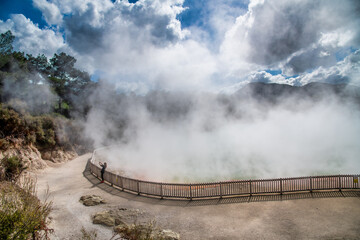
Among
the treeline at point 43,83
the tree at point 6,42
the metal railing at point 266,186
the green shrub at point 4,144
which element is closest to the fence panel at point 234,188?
the metal railing at point 266,186

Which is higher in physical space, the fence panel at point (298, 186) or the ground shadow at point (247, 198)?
the fence panel at point (298, 186)

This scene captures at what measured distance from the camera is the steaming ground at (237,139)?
1580 cm

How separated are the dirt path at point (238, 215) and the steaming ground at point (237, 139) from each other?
4.99 m

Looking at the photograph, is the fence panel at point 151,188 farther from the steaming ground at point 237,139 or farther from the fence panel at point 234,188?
the steaming ground at point 237,139

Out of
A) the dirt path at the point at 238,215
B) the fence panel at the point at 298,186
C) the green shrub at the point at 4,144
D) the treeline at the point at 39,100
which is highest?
the treeline at the point at 39,100

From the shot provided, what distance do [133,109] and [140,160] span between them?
17827mm

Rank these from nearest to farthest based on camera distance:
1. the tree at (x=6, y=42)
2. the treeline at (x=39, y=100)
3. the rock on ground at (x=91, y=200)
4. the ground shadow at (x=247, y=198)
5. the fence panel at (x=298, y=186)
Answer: the ground shadow at (x=247, y=198), the rock on ground at (x=91, y=200), the fence panel at (x=298, y=186), the treeline at (x=39, y=100), the tree at (x=6, y=42)

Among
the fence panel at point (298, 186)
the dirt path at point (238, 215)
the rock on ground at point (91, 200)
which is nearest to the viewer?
the dirt path at point (238, 215)

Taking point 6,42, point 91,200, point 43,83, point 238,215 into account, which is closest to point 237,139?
point 238,215

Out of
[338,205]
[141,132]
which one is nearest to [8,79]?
[141,132]

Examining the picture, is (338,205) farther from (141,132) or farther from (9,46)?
(9,46)

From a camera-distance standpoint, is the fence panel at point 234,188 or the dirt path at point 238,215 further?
the fence panel at point 234,188

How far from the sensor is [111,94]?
35719mm

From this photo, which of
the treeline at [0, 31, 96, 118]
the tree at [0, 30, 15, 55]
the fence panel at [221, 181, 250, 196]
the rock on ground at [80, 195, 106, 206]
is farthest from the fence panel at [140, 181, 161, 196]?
the tree at [0, 30, 15, 55]
